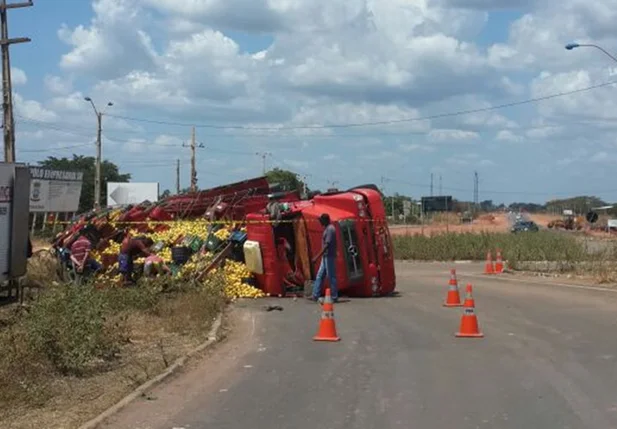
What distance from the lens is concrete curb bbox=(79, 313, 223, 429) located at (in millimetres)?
6770

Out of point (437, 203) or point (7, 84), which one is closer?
point (7, 84)

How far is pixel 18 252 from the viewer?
1316 cm

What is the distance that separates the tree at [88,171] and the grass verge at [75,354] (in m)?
80.7

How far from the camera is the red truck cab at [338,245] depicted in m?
18.4

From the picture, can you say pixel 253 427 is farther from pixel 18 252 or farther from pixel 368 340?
pixel 18 252

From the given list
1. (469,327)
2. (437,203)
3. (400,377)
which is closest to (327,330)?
(469,327)

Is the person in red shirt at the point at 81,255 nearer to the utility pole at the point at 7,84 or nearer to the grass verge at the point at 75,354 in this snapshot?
the grass verge at the point at 75,354

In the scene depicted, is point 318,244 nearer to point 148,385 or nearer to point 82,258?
point 82,258

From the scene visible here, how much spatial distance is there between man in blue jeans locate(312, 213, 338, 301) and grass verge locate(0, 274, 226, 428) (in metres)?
4.28

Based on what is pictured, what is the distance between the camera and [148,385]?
8.18m

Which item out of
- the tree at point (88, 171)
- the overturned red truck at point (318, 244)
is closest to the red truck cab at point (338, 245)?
the overturned red truck at point (318, 244)

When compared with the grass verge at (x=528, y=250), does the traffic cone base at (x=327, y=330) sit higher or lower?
lower

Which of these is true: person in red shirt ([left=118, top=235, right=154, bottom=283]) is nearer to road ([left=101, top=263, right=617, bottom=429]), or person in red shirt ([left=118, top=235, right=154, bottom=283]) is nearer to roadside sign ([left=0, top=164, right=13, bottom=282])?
road ([left=101, top=263, right=617, bottom=429])

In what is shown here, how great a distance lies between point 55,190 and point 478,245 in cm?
2894
